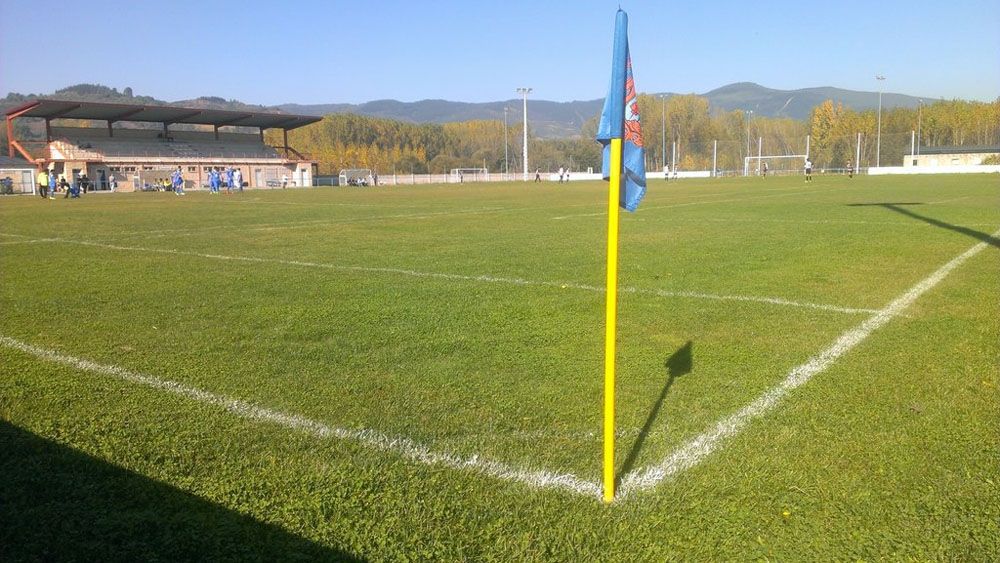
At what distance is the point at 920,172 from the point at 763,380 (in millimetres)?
82812

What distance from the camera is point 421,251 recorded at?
12445 millimetres

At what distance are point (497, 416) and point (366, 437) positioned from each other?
0.78 meters

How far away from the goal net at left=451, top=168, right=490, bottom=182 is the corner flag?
88.8 meters

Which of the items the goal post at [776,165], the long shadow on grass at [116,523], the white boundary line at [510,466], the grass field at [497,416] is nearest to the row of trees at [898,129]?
the goal post at [776,165]

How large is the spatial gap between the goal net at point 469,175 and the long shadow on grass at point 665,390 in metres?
86.9

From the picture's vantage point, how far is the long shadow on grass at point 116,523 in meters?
2.70

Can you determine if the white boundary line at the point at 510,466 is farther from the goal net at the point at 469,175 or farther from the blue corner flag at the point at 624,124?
the goal net at the point at 469,175

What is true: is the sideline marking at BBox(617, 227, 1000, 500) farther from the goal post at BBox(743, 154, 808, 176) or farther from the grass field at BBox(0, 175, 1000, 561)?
the goal post at BBox(743, 154, 808, 176)

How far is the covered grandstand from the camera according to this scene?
61.2m

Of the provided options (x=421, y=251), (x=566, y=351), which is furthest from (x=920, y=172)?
(x=566, y=351)

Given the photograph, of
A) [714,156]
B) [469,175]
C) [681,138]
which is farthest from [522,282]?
[681,138]

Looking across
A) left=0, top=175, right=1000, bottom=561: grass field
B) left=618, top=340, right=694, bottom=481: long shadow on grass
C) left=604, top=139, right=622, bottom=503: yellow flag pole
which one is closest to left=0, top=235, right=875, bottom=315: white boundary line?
left=0, top=175, right=1000, bottom=561: grass field

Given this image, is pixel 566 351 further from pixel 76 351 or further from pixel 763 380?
pixel 76 351

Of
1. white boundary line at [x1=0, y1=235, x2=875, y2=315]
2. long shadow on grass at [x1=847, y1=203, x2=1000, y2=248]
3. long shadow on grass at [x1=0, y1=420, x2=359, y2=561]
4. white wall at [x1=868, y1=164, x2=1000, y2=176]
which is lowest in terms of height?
long shadow on grass at [x1=0, y1=420, x2=359, y2=561]
